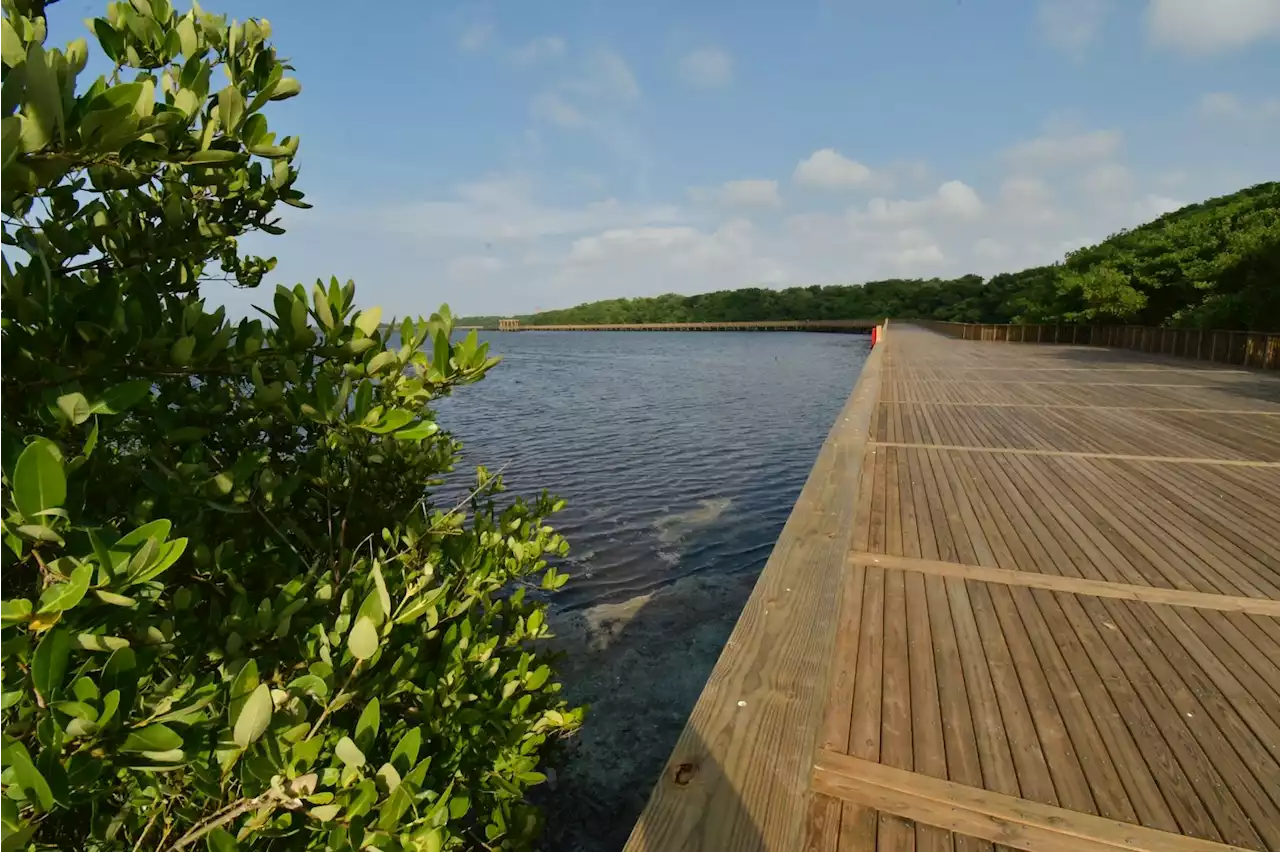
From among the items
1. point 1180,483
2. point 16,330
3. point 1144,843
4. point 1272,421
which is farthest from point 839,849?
point 1272,421

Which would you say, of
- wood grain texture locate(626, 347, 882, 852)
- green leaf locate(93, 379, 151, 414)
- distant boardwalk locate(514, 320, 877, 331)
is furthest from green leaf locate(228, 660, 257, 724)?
distant boardwalk locate(514, 320, 877, 331)

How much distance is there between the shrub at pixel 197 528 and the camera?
938mm

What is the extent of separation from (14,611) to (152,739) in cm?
27

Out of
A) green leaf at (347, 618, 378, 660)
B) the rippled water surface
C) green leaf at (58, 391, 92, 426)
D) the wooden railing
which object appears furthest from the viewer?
the wooden railing

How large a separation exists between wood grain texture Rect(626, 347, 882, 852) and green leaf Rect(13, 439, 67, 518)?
138 cm

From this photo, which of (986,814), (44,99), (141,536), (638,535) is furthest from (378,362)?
(638,535)

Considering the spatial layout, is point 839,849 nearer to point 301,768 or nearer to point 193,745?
point 301,768

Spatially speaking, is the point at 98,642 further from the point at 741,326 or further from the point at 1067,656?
the point at 741,326

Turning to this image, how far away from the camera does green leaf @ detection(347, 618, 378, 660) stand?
122 cm

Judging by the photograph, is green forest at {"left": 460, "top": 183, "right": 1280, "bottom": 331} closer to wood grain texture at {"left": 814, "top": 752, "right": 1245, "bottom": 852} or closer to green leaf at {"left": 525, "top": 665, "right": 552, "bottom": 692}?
green leaf at {"left": 525, "top": 665, "right": 552, "bottom": 692}

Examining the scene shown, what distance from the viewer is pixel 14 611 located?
0.87 m

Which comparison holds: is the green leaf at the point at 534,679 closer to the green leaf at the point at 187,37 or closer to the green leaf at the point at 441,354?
the green leaf at the point at 441,354

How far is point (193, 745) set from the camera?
1.09m

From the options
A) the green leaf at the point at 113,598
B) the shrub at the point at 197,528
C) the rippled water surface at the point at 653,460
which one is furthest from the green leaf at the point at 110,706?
the rippled water surface at the point at 653,460
